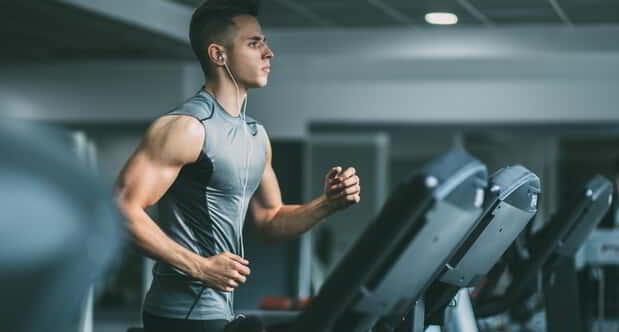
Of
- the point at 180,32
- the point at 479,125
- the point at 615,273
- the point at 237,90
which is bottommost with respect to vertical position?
the point at 615,273

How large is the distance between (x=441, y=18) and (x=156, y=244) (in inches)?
248

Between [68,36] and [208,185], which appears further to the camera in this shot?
[68,36]

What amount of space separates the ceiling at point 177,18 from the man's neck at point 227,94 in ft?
14.1

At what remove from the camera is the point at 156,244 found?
1.95m

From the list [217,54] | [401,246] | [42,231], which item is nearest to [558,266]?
[217,54]

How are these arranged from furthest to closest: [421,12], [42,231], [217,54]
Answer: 1. [421,12]
2. [217,54]
3. [42,231]

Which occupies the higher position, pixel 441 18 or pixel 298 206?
pixel 441 18

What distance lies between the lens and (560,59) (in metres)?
8.57

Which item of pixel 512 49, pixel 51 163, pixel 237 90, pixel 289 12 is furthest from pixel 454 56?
pixel 51 163

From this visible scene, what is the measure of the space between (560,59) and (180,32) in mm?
2964

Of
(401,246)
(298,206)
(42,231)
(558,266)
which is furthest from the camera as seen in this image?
(558,266)

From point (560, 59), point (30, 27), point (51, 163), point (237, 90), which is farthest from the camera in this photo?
point (560, 59)

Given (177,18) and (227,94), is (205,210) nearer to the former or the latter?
(227,94)

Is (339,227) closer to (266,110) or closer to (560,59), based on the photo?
(266,110)
